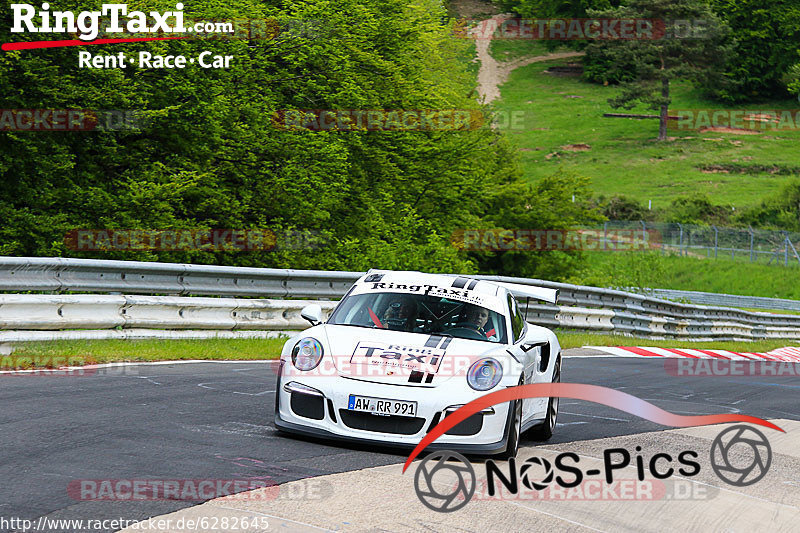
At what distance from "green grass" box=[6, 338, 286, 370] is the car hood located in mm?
4292

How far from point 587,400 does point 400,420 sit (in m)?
5.71

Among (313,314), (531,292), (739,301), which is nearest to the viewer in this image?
(313,314)

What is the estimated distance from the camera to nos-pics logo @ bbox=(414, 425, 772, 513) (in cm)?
631

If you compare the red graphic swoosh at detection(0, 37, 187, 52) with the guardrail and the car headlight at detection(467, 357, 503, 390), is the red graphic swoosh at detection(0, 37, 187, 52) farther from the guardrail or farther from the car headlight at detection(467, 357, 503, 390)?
the guardrail

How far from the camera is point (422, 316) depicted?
8.69 meters

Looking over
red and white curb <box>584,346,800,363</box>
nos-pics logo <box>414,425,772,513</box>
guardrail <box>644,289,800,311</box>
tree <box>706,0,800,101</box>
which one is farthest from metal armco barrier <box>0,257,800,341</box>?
tree <box>706,0,800,101</box>

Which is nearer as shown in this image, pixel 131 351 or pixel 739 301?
pixel 131 351

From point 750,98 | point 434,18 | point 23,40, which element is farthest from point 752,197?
point 23,40

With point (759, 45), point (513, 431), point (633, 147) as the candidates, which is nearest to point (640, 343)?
point (513, 431)

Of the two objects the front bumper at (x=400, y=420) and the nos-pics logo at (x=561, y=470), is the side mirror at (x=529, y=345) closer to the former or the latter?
the nos-pics logo at (x=561, y=470)

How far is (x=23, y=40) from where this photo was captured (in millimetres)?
21531

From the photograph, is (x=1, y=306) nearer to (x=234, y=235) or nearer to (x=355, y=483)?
(x=355, y=483)

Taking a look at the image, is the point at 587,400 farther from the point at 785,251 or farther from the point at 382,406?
the point at 785,251

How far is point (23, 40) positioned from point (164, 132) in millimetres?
4295
